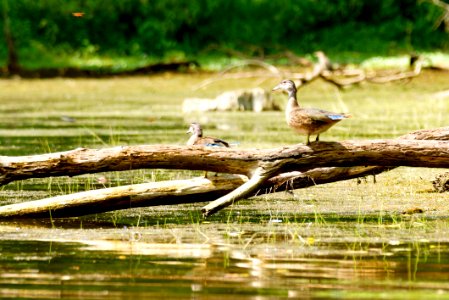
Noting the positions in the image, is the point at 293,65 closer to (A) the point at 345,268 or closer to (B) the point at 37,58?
(B) the point at 37,58

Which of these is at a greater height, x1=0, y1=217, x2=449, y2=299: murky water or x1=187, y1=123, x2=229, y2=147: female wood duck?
x1=187, y1=123, x2=229, y2=147: female wood duck

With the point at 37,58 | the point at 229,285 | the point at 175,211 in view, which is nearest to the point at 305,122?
the point at 175,211

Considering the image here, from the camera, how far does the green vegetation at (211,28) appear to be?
28250 millimetres

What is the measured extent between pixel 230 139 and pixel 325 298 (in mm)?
7727

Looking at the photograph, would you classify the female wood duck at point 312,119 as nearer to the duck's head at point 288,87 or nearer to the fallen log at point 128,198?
the fallen log at point 128,198

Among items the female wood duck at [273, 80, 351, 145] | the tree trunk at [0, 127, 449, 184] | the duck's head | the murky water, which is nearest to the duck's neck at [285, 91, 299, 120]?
the female wood duck at [273, 80, 351, 145]

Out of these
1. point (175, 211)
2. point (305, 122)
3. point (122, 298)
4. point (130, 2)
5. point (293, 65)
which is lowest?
point (122, 298)

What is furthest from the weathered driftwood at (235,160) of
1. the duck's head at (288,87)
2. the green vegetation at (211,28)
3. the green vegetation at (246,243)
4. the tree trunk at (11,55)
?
the green vegetation at (211,28)

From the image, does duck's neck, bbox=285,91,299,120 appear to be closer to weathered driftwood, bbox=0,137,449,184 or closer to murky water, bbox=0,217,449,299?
weathered driftwood, bbox=0,137,449,184

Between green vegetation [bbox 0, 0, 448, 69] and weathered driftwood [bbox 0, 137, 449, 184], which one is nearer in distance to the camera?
weathered driftwood [bbox 0, 137, 449, 184]

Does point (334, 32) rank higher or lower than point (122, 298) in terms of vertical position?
higher

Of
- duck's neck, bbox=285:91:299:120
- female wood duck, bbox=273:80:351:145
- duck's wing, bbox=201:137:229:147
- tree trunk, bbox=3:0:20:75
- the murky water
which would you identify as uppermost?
tree trunk, bbox=3:0:20:75

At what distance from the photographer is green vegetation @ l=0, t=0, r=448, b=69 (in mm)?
28250

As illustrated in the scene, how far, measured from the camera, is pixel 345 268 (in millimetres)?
5922
